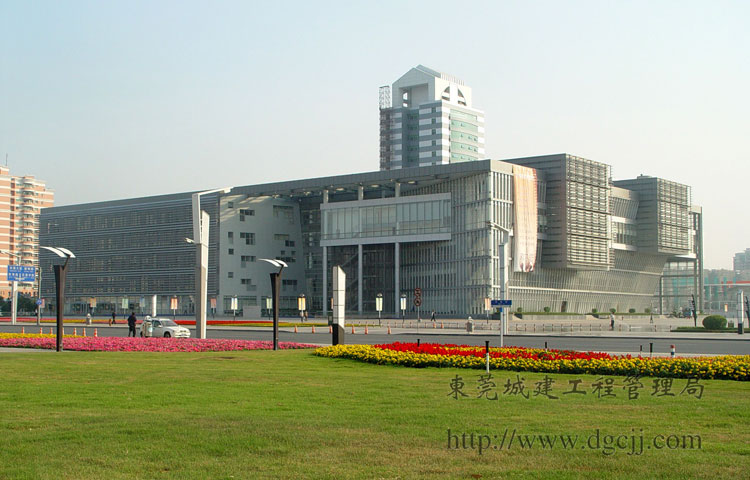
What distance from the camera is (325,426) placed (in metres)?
13.1

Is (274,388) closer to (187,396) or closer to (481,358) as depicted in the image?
(187,396)

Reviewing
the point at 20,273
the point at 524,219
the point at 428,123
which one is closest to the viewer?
the point at 20,273

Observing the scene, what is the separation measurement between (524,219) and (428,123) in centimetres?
8884

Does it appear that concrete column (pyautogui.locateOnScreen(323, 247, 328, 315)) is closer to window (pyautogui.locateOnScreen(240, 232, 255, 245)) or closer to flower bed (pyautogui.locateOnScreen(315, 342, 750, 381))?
window (pyautogui.locateOnScreen(240, 232, 255, 245))

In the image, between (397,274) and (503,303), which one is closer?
(503,303)

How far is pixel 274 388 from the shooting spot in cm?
1816

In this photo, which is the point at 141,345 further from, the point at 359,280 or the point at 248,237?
the point at 248,237

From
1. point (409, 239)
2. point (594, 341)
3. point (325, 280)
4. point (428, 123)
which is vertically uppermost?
point (428, 123)

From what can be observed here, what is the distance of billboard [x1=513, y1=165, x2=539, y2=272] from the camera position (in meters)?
101

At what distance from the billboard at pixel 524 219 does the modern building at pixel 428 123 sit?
81.4 meters

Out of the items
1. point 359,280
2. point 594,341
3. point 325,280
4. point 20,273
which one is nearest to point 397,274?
point 359,280

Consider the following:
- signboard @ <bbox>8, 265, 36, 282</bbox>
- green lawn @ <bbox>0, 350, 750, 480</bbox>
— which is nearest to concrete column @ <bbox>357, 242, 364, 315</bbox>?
signboard @ <bbox>8, 265, 36, 282</bbox>

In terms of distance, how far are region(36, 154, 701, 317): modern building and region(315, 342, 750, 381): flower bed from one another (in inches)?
2787

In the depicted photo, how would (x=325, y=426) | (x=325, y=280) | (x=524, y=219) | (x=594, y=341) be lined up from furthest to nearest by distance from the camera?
1. (x=325, y=280)
2. (x=524, y=219)
3. (x=594, y=341)
4. (x=325, y=426)
